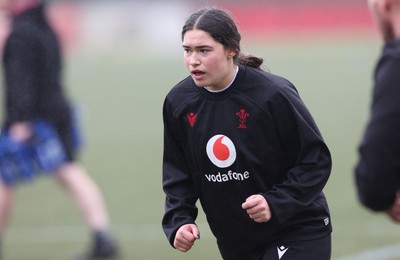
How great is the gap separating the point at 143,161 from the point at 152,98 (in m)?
8.22

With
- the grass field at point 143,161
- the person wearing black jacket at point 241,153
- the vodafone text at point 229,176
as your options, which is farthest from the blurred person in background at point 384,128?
the grass field at point 143,161

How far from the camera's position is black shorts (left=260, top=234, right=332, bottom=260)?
16.0 feet

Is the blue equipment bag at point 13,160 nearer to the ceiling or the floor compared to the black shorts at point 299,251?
nearer to the floor

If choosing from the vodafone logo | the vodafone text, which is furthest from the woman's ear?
the vodafone text

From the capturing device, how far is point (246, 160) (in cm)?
485

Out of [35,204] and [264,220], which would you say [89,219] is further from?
[264,220]

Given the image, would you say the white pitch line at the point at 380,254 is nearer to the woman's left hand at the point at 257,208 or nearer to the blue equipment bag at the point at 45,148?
the blue equipment bag at the point at 45,148

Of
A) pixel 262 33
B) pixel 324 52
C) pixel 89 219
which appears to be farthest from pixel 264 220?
pixel 262 33

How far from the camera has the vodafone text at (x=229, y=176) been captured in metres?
4.89

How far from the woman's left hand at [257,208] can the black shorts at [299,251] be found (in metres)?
0.30

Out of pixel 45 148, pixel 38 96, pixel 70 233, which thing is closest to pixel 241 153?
pixel 45 148

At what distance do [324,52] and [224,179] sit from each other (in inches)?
1040

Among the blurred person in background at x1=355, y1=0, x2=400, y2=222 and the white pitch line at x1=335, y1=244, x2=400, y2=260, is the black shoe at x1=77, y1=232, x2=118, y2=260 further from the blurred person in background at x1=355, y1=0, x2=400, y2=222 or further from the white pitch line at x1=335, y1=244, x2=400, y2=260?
the blurred person in background at x1=355, y1=0, x2=400, y2=222

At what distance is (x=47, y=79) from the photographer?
8289mm
